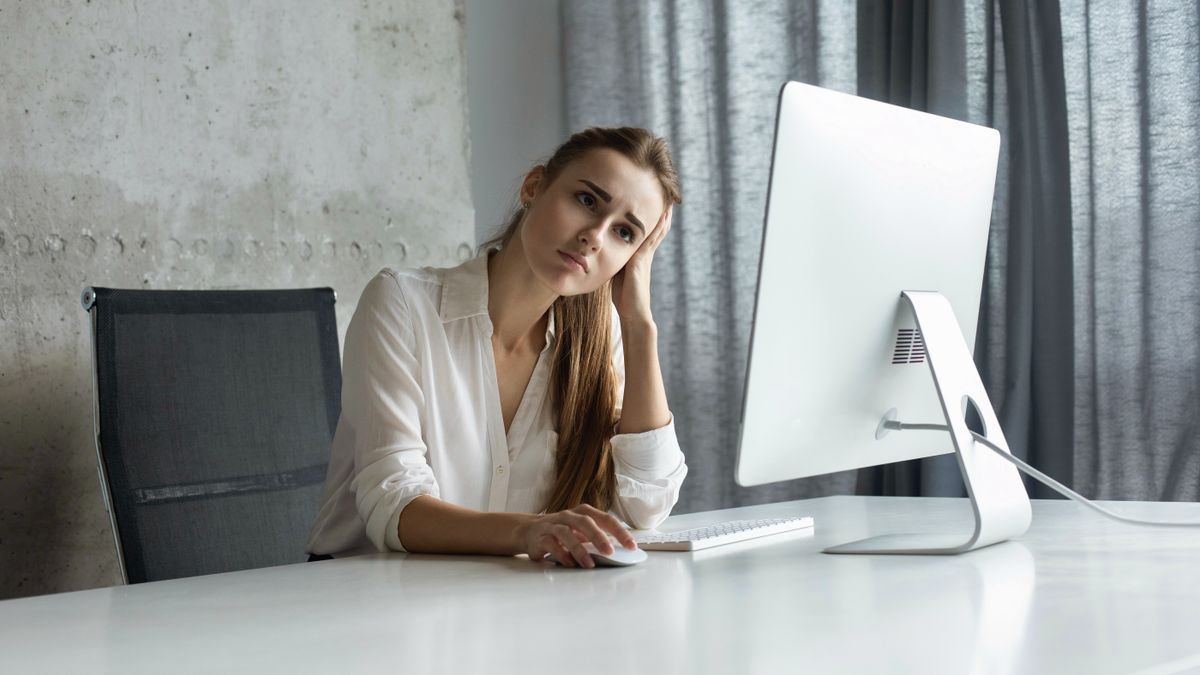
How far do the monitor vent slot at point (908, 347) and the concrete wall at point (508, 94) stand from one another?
2307 millimetres

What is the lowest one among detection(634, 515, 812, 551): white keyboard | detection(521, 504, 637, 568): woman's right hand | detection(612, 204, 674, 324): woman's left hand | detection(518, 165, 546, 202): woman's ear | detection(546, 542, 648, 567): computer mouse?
detection(634, 515, 812, 551): white keyboard

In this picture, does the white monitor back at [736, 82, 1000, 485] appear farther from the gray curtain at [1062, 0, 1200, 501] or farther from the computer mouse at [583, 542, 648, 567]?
the gray curtain at [1062, 0, 1200, 501]

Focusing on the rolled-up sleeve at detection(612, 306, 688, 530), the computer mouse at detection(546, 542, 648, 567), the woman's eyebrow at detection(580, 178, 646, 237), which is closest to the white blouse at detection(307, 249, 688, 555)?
the rolled-up sleeve at detection(612, 306, 688, 530)

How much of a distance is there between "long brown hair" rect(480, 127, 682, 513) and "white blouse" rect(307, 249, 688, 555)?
28 mm

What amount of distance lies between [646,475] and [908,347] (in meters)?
0.50

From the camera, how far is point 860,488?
2.88 metres

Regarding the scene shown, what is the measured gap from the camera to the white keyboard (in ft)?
4.33

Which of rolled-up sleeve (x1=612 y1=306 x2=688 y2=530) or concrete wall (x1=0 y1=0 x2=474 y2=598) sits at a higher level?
concrete wall (x1=0 y1=0 x2=474 y2=598)

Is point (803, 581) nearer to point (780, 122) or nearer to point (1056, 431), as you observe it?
point (780, 122)

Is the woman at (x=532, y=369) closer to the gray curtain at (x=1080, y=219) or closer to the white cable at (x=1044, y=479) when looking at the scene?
the white cable at (x=1044, y=479)

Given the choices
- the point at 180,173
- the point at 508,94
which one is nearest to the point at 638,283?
the point at 180,173

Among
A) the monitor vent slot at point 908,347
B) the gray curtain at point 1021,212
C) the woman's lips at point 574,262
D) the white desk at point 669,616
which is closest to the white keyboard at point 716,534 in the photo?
the white desk at point 669,616

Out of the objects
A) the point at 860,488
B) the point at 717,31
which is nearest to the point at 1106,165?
the point at 860,488

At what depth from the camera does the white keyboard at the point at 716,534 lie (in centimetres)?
132
